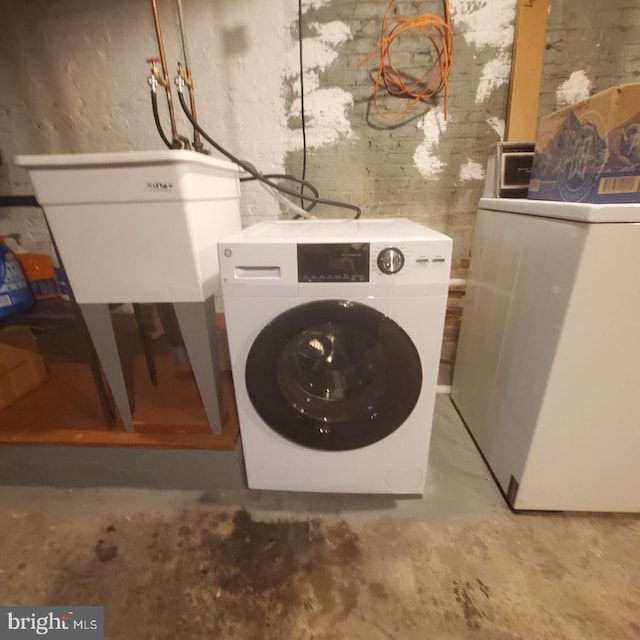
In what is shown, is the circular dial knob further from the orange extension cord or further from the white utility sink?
the orange extension cord

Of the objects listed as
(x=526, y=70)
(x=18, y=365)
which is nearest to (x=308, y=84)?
(x=526, y=70)

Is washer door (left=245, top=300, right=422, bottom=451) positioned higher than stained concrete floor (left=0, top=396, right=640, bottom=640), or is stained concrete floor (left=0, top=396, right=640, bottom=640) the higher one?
washer door (left=245, top=300, right=422, bottom=451)

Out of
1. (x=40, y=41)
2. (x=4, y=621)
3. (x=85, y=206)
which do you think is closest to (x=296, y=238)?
(x=85, y=206)

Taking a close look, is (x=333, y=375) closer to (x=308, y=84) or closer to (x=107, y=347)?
(x=107, y=347)

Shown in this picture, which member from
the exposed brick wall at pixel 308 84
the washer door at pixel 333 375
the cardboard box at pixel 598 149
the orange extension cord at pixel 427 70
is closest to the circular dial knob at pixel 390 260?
the washer door at pixel 333 375

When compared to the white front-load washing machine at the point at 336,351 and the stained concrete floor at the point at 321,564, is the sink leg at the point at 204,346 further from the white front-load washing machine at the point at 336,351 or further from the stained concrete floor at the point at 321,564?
the stained concrete floor at the point at 321,564

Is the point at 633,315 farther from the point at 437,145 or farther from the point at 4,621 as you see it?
the point at 4,621

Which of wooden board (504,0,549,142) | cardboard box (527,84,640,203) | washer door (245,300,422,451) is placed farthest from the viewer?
wooden board (504,0,549,142)

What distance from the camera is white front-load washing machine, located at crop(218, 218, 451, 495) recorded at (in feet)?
2.86

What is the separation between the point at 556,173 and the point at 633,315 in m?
0.46

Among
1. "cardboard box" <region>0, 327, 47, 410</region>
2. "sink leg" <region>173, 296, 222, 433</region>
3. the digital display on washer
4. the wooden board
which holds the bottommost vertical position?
"cardboard box" <region>0, 327, 47, 410</region>

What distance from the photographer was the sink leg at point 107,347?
1042 mm

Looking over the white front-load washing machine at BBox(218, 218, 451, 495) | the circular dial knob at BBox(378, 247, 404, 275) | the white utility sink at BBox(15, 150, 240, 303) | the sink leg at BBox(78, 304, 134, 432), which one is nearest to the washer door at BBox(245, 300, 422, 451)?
the white front-load washing machine at BBox(218, 218, 451, 495)

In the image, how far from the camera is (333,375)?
3.52 ft
